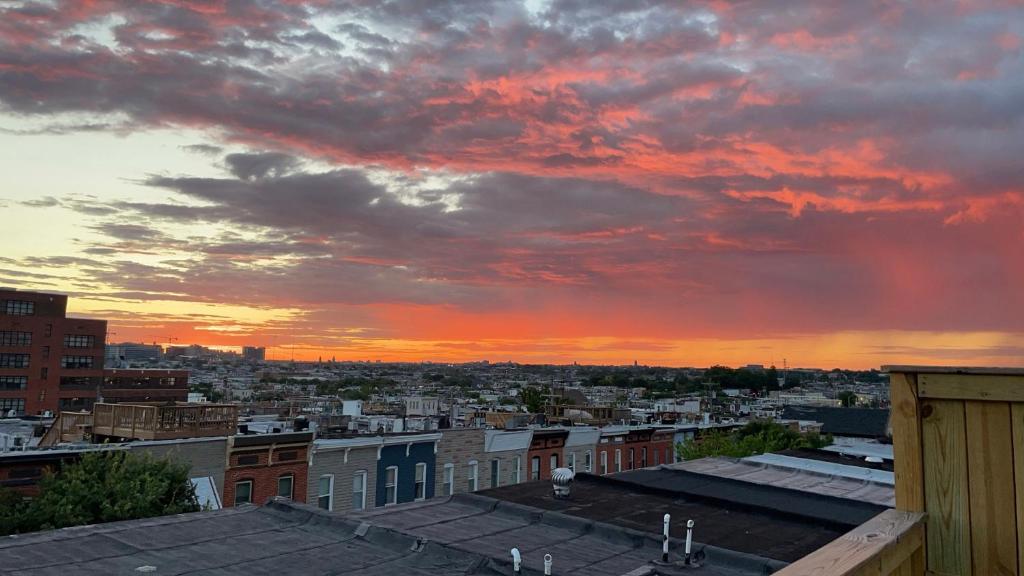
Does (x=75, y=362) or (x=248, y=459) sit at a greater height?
(x=75, y=362)

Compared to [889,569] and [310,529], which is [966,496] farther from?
[310,529]

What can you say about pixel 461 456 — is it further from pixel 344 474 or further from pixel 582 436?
pixel 582 436

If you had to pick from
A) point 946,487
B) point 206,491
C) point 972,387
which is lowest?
point 206,491

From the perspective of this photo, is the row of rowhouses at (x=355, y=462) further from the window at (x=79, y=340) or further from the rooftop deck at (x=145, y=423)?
the window at (x=79, y=340)

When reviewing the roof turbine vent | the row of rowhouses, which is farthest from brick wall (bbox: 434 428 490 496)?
the roof turbine vent

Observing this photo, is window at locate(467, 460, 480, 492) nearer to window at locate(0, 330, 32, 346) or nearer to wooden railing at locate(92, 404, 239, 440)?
wooden railing at locate(92, 404, 239, 440)

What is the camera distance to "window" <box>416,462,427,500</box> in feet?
126

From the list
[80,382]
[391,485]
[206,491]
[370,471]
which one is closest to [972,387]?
[206,491]

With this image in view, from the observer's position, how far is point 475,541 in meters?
14.3

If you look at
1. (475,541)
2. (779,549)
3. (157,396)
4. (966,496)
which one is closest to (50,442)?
(475,541)

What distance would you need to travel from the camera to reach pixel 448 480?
40219mm

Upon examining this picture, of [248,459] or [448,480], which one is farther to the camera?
[448,480]

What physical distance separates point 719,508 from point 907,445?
14861 mm

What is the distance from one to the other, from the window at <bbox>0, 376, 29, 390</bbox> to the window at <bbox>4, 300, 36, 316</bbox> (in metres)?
12.1
